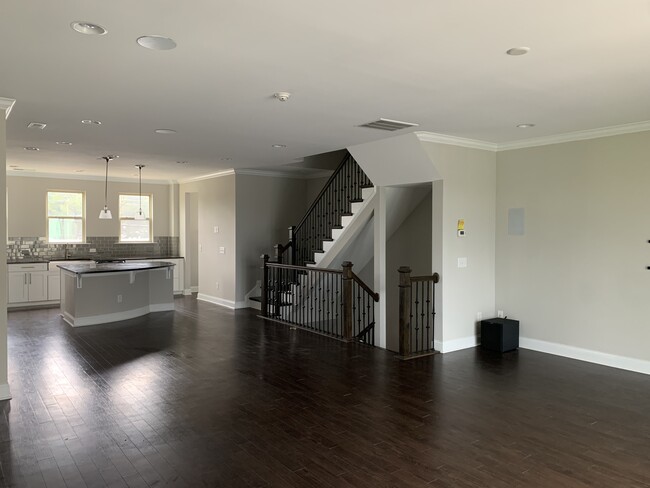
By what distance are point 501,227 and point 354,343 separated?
262 centimetres

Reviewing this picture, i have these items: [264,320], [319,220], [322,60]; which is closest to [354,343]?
[264,320]

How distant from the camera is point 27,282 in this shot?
948 centimetres

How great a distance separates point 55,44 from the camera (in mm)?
2988

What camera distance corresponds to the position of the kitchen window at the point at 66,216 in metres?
10.2

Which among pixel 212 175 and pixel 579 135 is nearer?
pixel 579 135

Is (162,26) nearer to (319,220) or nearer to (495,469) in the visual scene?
(495,469)

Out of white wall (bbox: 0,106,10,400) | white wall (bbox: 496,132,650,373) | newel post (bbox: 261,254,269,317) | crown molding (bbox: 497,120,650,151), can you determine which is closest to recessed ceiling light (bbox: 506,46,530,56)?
crown molding (bbox: 497,120,650,151)

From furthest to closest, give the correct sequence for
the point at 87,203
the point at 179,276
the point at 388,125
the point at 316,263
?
the point at 179,276, the point at 87,203, the point at 316,263, the point at 388,125

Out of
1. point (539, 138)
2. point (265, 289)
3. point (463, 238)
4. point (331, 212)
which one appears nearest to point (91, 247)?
point (265, 289)

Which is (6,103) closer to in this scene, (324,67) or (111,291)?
(324,67)

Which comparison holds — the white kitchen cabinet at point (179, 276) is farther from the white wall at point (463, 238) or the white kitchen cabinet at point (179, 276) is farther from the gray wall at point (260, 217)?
the white wall at point (463, 238)

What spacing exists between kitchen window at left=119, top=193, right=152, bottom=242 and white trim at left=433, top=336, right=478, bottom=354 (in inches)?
306

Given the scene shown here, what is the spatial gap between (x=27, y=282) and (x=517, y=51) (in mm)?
9764

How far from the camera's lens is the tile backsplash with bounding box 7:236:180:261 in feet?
32.3
